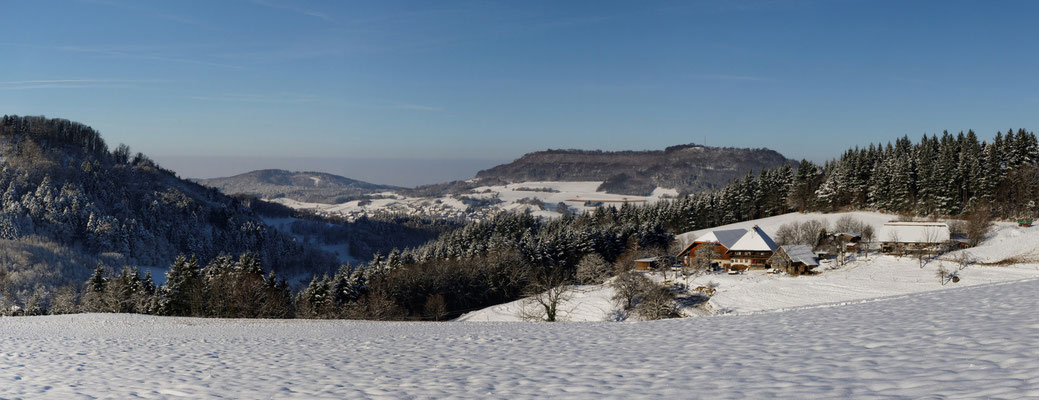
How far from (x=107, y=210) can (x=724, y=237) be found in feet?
529

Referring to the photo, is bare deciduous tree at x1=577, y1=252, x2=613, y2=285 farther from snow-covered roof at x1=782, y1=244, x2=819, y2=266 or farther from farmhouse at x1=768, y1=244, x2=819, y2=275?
snow-covered roof at x1=782, y1=244, x2=819, y2=266

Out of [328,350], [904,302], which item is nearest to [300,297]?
[328,350]

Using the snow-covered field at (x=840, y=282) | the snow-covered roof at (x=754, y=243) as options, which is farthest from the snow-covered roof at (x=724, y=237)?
the snow-covered field at (x=840, y=282)

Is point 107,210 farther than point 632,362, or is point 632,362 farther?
point 107,210

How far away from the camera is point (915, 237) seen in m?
65.6

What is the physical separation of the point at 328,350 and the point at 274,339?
5687 millimetres

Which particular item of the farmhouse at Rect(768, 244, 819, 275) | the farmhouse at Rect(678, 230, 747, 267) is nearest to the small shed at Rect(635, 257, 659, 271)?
the farmhouse at Rect(678, 230, 747, 267)

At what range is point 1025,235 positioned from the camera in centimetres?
6194

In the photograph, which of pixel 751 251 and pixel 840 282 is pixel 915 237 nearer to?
pixel 751 251

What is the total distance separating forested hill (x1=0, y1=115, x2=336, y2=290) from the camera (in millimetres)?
134625

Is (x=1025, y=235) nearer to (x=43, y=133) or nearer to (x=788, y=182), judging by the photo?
(x=788, y=182)

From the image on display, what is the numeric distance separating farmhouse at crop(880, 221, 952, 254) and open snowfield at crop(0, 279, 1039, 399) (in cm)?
5664

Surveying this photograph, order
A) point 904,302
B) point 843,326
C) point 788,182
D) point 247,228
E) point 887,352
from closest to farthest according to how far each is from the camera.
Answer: point 887,352 → point 843,326 → point 904,302 → point 788,182 → point 247,228

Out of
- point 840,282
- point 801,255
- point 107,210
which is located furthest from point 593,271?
point 107,210
